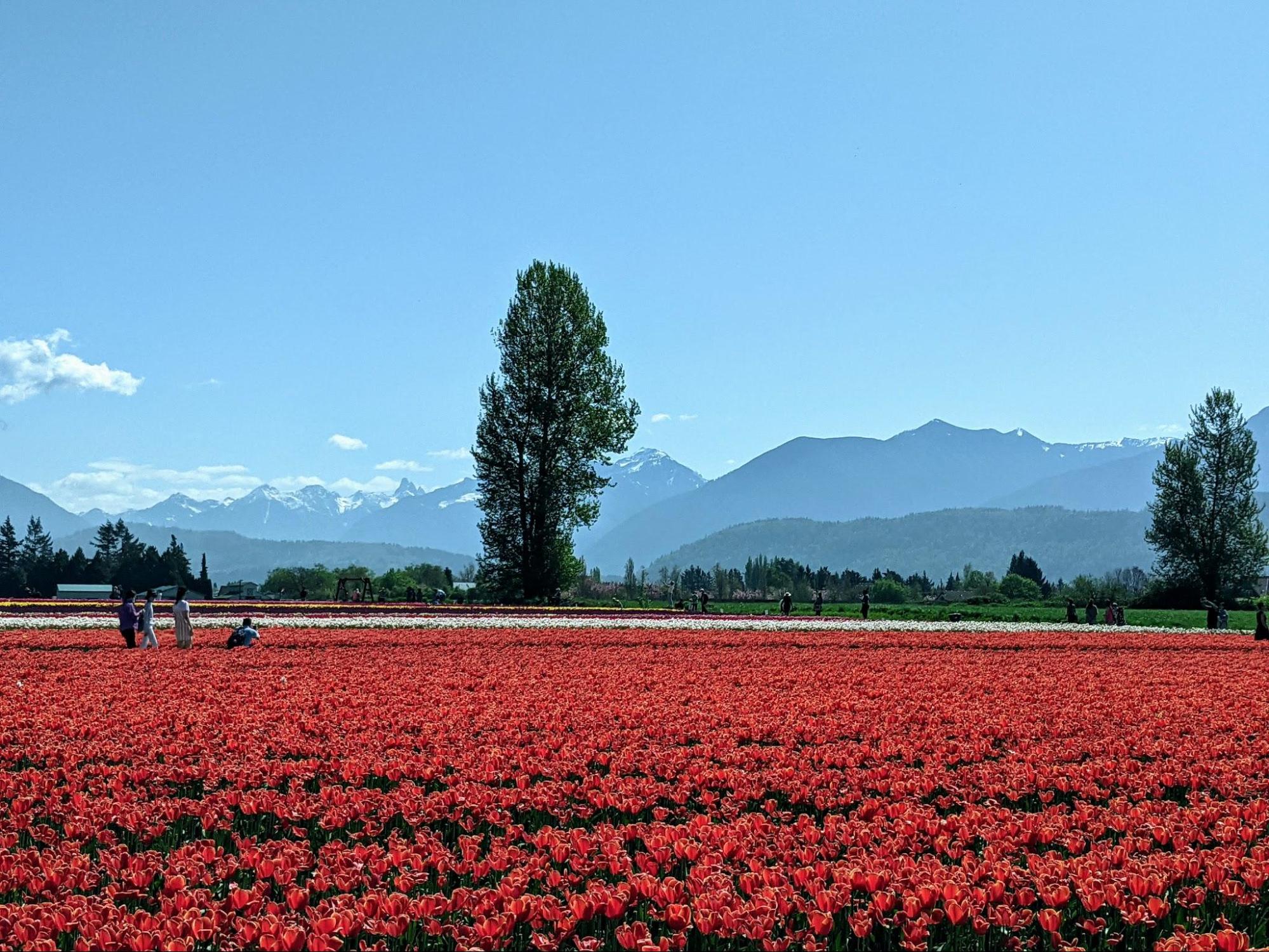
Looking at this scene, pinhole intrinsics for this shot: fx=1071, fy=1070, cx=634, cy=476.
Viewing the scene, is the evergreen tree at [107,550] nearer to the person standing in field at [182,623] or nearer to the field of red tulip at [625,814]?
the person standing in field at [182,623]

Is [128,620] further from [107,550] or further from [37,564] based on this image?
[107,550]

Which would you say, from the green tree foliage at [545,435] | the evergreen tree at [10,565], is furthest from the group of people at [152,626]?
the evergreen tree at [10,565]

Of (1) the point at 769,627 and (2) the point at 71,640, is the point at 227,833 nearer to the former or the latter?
(2) the point at 71,640

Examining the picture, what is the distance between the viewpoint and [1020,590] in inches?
3494

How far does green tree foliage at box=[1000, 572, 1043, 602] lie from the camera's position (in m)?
86.6

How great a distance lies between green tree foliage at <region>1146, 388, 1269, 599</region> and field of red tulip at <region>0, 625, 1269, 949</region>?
62230 mm

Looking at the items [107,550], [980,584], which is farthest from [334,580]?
[980,584]

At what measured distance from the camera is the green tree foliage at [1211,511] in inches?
Result: 2820

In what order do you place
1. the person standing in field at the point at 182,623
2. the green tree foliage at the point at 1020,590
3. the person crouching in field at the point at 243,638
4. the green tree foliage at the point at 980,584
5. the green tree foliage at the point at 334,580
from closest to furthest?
the person standing in field at the point at 182,623, the person crouching in field at the point at 243,638, the green tree foliage at the point at 334,580, the green tree foliage at the point at 1020,590, the green tree foliage at the point at 980,584

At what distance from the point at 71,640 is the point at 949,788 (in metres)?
21.4

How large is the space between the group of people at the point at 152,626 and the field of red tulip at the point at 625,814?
18.8ft

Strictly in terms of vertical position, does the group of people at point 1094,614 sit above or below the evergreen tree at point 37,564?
below

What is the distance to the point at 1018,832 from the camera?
681 cm

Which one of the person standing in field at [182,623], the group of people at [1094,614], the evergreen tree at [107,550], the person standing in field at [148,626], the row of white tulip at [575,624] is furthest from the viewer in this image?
the evergreen tree at [107,550]
